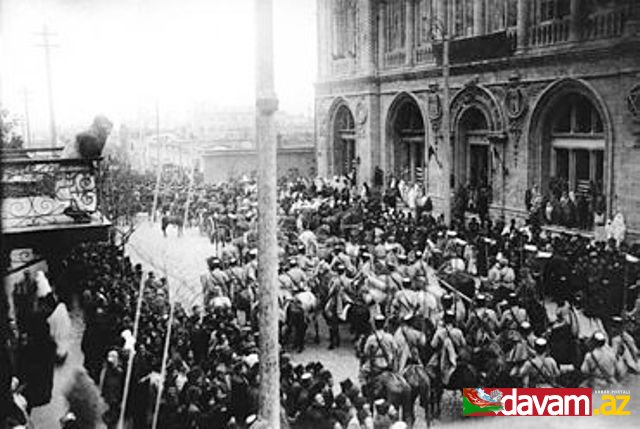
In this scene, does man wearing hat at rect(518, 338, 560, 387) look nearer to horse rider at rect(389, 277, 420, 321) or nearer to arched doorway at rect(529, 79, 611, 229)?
horse rider at rect(389, 277, 420, 321)

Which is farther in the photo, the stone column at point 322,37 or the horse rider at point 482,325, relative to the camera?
the stone column at point 322,37

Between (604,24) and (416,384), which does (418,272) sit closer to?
(416,384)

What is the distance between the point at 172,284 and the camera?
15.9 metres

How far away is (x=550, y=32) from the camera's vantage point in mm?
17734

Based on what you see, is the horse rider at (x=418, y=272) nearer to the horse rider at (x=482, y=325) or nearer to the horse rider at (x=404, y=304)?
the horse rider at (x=404, y=304)

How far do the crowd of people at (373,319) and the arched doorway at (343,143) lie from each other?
11719 millimetres

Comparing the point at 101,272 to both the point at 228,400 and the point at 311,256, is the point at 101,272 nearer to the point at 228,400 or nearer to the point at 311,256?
the point at 311,256

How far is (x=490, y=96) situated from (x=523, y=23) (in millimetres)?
2278

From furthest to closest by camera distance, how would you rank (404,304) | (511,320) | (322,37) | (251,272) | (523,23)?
(322,37)
(523,23)
(251,272)
(404,304)
(511,320)

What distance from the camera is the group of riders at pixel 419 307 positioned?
28.9 feet

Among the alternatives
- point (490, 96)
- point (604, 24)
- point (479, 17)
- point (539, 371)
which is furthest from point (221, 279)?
point (479, 17)

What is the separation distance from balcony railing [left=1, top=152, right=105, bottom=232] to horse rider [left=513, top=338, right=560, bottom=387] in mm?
6006

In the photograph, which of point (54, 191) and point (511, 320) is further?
point (54, 191)

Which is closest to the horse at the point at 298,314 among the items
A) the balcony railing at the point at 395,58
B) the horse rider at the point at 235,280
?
the horse rider at the point at 235,280
